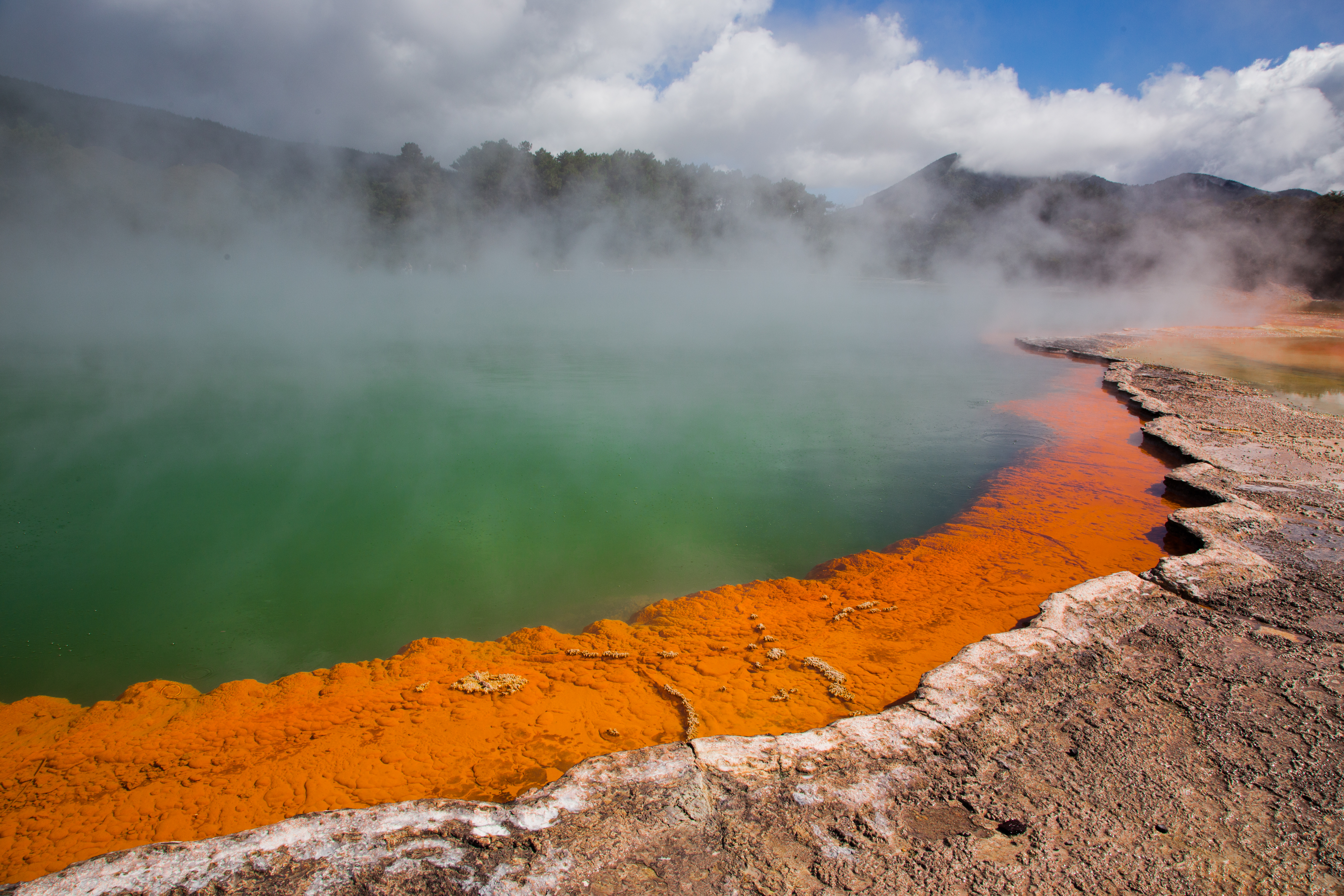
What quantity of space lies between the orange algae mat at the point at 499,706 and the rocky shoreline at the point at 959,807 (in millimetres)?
358

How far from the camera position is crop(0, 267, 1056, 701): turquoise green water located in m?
2.90

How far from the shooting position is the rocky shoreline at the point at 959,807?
1.24 meters

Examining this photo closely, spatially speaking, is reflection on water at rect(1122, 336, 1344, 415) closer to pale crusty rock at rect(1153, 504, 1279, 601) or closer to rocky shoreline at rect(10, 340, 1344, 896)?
pale crusty rock at rect(1153, 504, 1279, 601)

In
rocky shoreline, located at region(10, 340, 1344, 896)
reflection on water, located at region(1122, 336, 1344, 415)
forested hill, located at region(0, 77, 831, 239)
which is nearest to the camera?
rocky shoreline, located at region(10, 340, 1344, 896)

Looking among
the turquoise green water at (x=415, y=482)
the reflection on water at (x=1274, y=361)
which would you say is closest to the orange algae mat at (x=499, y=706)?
the turquoise green water at (x=415, y=482)

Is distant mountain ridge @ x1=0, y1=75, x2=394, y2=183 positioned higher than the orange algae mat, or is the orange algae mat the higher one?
distant mountain ridge @ x1=0, y1=75, x2=394, y2=183

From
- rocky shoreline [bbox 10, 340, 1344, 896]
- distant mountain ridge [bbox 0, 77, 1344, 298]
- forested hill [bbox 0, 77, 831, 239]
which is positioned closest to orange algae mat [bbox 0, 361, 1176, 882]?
rocky shoreline [bbox 10, 340, 1344, 896]

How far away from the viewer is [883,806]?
143 cm

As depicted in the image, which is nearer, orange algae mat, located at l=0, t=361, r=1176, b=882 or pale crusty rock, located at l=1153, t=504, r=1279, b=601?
orange algae mat, located at l=0, t=361, r=1176, b=882

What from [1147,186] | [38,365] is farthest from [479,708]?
[1147,186]

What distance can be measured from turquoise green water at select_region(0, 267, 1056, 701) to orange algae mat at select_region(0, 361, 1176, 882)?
0.25m

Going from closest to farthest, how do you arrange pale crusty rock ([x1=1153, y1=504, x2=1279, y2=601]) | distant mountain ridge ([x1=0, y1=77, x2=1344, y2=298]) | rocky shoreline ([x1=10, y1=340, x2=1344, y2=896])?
rocky shoreline ([x1=10, y1=340, x2=1344, y2=896]) → pale crusty rock ([x1=1153, y1=504, x2=1279, y2=601]) → distant mountain ridge ([x1=0, y1=77, x2=1344, y2=298])

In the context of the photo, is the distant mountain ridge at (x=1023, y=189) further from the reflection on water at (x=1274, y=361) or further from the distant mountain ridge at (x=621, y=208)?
the reflection on water at (x=1274, y=361)

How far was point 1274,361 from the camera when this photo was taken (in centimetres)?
933
